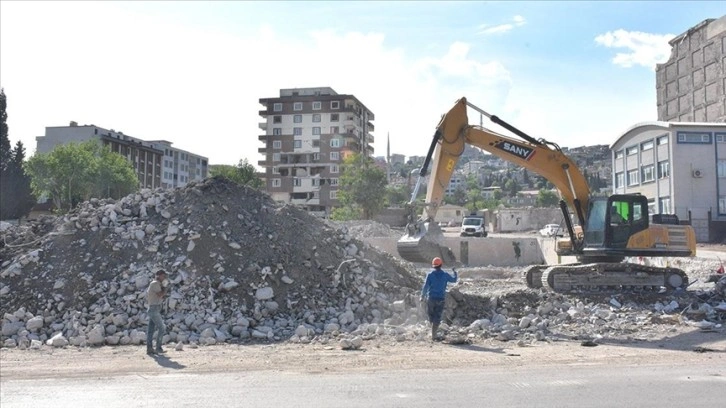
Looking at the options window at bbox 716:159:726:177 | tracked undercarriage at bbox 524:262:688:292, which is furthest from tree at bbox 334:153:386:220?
tracked undercarriage at bbox 524:262:688:292

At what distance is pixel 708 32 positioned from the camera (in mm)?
65000

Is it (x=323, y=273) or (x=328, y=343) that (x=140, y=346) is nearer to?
(x=328, y=343)

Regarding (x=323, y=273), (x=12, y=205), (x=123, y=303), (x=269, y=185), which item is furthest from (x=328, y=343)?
(x=269, y=185)

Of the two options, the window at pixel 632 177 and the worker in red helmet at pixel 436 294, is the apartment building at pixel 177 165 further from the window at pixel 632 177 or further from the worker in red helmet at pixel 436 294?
the worker in red helmet at pixel 436 294

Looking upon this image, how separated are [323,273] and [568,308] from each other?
562cm

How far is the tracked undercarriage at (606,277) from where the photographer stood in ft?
52.5

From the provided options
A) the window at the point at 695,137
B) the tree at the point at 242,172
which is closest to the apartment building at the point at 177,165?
the tree at the point at 242,172

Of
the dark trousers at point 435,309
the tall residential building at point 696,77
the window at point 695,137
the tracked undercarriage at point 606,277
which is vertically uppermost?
the tall residential building at point 696,77

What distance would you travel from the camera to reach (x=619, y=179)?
5759 cm

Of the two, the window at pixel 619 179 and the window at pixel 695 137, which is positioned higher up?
the window at pixel 695 137

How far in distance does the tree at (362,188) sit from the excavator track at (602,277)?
41082mm

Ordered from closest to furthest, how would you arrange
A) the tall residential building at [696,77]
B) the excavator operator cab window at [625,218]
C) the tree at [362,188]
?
the excavator operator cab window at [625,218], the tree at [362,188], the tall residential building at [696,77]

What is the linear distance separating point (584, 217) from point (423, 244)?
535 cm

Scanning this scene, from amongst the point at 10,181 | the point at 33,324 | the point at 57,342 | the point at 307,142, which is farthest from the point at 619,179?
the point at 10,181
